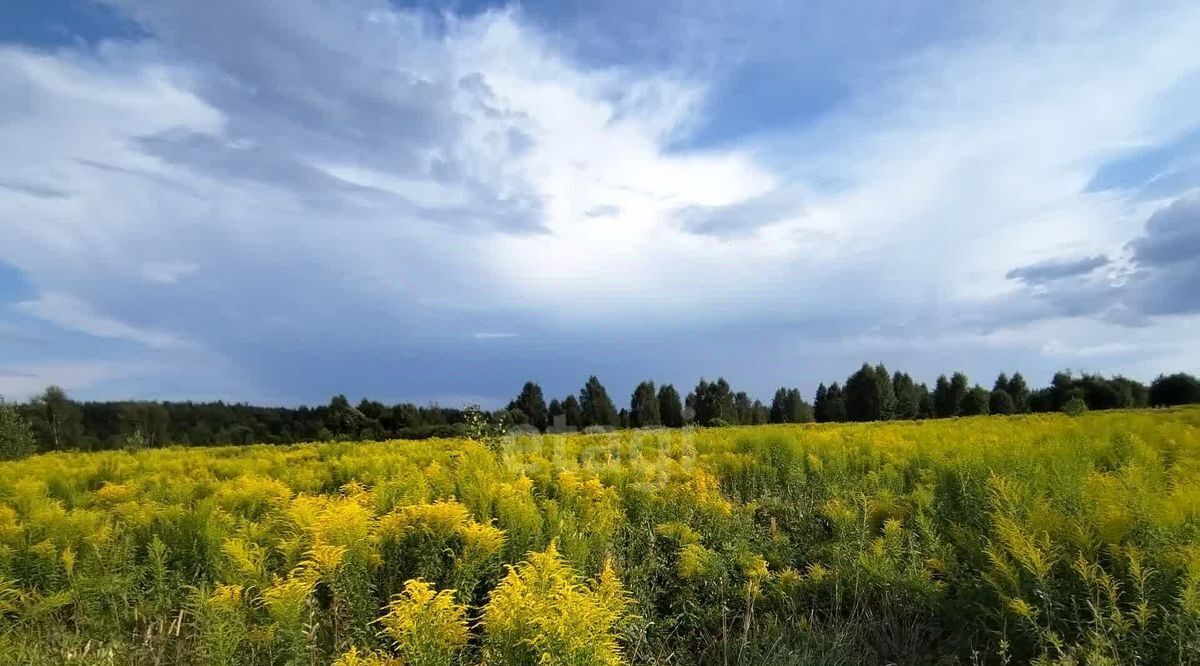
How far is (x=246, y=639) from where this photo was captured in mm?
3109

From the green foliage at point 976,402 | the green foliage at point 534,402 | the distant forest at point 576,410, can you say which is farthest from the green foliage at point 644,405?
the green foliage at point 976,402

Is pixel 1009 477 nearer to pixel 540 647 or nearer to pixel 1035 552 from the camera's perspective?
pixel 1035 552

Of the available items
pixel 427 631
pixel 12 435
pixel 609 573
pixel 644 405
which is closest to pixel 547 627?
pixel 427 631

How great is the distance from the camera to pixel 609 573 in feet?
10.0

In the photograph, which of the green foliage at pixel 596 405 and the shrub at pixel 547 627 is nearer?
the shrub at pixel 547 627

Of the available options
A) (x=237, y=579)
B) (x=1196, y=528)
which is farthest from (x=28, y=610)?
(x=1196, y=528)

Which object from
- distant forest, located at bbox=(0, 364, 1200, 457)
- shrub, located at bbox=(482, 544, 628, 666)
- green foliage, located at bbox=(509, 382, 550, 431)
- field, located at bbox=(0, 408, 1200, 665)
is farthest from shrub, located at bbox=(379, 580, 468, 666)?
green foliage, located at bbox=(509, 382, 550, 431)

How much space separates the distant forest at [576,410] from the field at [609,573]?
1602cm

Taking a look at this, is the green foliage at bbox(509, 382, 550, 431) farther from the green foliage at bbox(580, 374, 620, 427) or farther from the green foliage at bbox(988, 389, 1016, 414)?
the green foliage at bbox(988, 389, 1016, 414)

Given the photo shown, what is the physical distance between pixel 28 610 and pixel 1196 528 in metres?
6.15

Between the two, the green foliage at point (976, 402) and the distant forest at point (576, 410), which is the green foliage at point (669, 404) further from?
the green foliage at point (976, 402)

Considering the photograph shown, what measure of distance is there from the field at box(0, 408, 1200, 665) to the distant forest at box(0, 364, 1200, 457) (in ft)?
52.6

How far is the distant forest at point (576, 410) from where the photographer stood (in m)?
30.7

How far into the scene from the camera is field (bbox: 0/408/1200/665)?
2.86m
